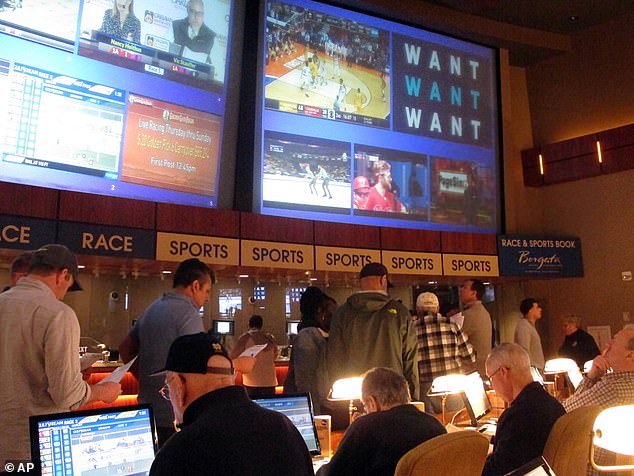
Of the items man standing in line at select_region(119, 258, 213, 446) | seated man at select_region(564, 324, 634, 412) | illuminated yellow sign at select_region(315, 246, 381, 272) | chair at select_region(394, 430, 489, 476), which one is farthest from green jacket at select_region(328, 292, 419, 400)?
illuminated yellow sign at select_region(315, 246, 381, 272)

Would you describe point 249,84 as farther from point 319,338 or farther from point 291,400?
point 291,400

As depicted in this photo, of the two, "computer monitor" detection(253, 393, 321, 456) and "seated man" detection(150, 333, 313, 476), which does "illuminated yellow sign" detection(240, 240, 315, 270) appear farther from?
"seated man" detection(150, 333, 313, 476)

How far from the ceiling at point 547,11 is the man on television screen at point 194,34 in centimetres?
364

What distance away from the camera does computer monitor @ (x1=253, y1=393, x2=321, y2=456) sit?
9.17 feet

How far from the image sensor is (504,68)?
8961mm

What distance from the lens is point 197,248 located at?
6.17 meters

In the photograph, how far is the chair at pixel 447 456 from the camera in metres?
1.79

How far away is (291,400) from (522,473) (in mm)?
1430

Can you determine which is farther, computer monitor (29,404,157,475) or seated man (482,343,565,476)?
seated man (482,343,565,476)

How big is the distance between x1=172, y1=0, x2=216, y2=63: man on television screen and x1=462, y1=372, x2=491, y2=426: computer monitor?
14.1 feet

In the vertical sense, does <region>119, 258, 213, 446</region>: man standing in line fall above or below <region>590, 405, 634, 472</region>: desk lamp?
above

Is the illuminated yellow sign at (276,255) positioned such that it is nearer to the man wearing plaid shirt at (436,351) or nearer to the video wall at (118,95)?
the video wall at (118,95)

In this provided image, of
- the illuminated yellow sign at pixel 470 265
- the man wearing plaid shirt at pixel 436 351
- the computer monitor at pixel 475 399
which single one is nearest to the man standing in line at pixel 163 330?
the computer monitor at pixel 475 399

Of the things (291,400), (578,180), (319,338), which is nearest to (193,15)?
(319,338)
